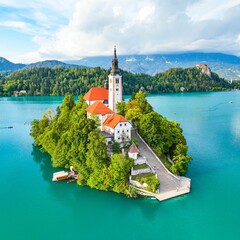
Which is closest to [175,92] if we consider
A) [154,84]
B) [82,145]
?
[154,84]

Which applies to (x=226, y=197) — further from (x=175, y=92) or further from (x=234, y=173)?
(x=175, y=92)

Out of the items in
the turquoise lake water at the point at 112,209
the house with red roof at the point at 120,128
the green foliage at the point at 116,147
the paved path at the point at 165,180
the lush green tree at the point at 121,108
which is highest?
the lush green tree at the point at 121,108

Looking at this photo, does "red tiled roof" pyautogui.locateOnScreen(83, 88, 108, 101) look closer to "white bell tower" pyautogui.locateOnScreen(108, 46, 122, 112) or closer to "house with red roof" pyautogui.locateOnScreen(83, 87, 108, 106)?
"house with red roof" pyautogui.locateOnScreen(83, 87, 108, 106)

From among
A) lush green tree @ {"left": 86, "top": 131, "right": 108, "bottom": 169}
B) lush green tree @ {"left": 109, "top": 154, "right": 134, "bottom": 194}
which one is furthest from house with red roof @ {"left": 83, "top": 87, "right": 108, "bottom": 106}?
lush green tree @ {"left": 109, "top": 154, "right": 134, "bottom": 194}

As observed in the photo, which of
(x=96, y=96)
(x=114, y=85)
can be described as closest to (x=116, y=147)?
(x=114, y=85)

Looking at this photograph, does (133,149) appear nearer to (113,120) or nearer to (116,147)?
(116,147)

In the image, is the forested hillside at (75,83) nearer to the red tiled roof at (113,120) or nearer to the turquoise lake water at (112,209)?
the red tiled roof at (113,120)

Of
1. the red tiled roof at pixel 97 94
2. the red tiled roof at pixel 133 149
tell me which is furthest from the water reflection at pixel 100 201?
the red tiled roof at pixel 97 94

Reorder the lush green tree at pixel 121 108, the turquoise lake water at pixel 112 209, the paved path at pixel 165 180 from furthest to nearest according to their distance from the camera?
the lush green tree at pixel 121 108
the paved path at pixel 165 180
the turquoise lake water at pixel 112 209
